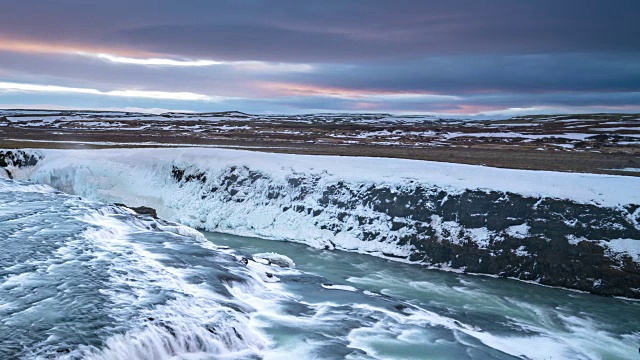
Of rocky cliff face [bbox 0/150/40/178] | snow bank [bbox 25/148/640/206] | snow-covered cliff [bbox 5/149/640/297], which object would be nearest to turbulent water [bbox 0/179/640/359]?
snow-covered cliff [bbox 5/149/640/297]

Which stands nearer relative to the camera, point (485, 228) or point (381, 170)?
point (485, 228)

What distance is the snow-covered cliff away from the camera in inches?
759

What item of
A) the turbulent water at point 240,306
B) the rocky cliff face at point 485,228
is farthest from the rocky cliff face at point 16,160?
the rocky cliff face at point 485,228

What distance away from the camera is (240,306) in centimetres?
1221

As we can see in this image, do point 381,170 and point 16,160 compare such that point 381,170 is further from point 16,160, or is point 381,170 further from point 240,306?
point 16,160

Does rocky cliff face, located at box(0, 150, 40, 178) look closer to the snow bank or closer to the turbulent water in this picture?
the snow bank

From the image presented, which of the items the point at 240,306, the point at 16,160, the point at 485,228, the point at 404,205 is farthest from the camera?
the point at 16,160

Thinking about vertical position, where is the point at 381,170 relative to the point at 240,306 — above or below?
above

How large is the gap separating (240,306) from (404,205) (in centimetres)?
1270

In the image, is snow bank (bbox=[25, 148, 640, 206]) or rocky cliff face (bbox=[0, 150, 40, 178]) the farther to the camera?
rocky cliff face (bbox=[0, 150, 40, 178])

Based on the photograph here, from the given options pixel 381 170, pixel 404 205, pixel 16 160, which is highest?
pixel 381 170

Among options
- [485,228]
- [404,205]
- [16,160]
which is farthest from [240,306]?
[16,160]

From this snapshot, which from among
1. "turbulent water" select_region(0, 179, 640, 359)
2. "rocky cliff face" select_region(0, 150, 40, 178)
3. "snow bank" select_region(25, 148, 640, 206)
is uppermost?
"snow bank" select_region(25, 148, 640, 206)

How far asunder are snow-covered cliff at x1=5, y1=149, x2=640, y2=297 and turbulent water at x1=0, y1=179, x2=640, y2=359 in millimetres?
1470
